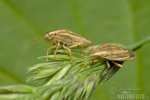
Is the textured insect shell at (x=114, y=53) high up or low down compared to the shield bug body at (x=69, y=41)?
down

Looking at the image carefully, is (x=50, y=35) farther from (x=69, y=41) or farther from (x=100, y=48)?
(x=100, y=48)

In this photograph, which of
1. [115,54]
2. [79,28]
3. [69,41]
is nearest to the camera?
[115,54]

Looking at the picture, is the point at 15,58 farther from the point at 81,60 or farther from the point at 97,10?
the point at 81,60

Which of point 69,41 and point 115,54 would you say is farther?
point 69,41

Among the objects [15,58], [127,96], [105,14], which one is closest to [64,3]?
[105,14]

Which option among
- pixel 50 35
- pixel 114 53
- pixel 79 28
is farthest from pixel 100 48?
pixel 79 28

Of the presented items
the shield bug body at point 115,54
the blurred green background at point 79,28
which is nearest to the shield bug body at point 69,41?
the shield bug body at point 115,54

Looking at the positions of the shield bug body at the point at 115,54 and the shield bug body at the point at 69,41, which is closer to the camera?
the shield bug body at the point at 115,54

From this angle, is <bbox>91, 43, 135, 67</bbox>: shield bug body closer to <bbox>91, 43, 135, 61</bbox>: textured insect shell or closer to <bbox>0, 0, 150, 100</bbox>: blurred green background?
<bbox>91, 43, 135, 61</bbox>: textured insect shell

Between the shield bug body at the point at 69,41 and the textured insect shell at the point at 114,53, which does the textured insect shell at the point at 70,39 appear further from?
the textured insect shell at the point at 114,53

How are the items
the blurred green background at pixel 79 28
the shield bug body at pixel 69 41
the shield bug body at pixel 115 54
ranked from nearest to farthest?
the shield bug body at pixel 115 54 < the shield bug body at pixel 69 41 < the blurred green background at pixel 79 28
